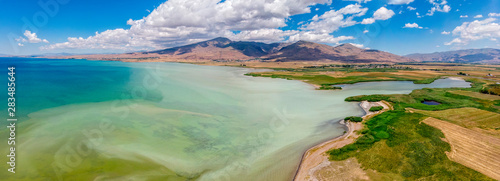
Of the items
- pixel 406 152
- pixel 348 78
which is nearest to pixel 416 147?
pixel 406 152

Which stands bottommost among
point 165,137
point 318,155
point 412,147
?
point 165,137

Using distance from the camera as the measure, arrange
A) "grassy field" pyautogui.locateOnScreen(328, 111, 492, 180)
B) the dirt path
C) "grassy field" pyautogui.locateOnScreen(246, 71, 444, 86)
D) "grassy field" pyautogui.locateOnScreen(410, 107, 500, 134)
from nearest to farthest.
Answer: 1. "grassy field" pyautogui.locateOnScreen(328, 111, 492, 180)
2. the dirt path
3. "grassy field" pyautogui.locateOnScreen(410, 107, 500, 134)
4. "grassy field" pyautogui.locateOnScreen(246, 71, 444, 86)

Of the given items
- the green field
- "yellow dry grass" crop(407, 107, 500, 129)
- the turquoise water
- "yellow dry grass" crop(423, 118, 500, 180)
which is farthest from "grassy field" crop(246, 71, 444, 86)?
"yellow dry grass" crop(423, 118, 500, 180)

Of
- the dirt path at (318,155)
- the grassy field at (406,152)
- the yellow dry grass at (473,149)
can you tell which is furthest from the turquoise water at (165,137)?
the yellow dry grass at (473,149)

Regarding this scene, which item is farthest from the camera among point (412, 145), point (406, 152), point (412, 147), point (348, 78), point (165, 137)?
point (348, 78)

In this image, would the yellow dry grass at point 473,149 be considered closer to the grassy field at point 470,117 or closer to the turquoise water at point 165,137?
the grassy field at point 470,117

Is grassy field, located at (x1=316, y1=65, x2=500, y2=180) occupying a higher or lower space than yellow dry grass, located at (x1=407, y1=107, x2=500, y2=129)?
lower

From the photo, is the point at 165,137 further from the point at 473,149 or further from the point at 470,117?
the point at 470,117

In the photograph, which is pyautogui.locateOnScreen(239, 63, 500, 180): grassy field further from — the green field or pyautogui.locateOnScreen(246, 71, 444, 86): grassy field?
pyautogui.locateOnScreen(246, 71, 444, 86): grassy field

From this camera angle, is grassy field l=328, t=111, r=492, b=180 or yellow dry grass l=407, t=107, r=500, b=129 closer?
grassy field l=328, t=111, r=492, b=180
